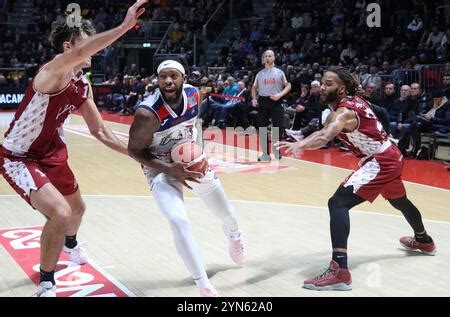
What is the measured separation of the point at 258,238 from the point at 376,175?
1445mm

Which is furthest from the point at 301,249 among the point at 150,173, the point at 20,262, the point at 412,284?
the point at 20,262

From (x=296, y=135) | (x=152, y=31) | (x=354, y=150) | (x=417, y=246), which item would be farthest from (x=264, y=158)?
(x=152, y=31)

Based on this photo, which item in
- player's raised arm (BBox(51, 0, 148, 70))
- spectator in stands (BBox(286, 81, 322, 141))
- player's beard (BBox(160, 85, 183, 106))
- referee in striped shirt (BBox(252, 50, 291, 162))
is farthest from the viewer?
spectator in stands (BBox(286, 81, 322, 141))

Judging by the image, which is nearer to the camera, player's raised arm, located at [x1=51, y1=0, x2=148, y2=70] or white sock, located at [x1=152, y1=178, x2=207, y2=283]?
player's raised arm, located at [x1=51, y1=0, x2=148, y2=70]

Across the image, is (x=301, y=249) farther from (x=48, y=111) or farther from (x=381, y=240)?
(x=48, y=111)

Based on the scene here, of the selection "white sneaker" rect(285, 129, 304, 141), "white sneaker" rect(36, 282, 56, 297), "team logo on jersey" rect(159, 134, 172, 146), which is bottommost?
"white sneaker" rect(285, 129, 304, 141)

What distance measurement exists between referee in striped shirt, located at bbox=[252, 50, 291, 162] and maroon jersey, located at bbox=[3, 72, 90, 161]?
5.87 meters

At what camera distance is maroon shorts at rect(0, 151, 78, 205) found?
3902 millimetres

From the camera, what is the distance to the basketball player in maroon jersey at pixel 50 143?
3803 mm

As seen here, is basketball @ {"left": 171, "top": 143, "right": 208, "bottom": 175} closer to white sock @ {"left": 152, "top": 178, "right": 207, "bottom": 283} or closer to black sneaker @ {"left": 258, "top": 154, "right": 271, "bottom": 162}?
white sock @ {"left": 152, "top": 178, "right": 207, "bottom": 283}

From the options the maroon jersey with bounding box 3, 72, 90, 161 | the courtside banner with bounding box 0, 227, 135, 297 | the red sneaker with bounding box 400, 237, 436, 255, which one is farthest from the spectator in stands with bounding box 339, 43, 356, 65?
the maroon jersey with bounding box 3, 72, 90, 161

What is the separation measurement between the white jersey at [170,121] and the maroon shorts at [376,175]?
123 centimetres

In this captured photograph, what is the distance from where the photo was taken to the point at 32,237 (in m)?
5.55

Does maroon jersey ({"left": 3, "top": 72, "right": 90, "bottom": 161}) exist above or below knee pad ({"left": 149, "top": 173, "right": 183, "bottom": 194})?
above
